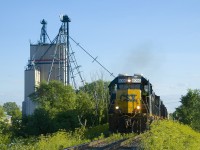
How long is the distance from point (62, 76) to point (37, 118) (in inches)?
1597

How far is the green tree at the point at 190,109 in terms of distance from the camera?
3744cm

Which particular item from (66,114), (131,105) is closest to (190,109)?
(66,114)

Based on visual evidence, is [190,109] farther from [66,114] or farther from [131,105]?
[131,105]

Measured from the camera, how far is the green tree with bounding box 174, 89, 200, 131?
123ft

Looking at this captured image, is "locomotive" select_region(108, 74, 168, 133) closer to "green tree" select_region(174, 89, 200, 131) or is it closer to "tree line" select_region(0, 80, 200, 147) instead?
"tree line" select_region(0, 80, 200, 147)

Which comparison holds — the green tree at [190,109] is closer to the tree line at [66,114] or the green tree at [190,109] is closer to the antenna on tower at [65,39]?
the tree line at [66,114]

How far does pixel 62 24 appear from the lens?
75.6m

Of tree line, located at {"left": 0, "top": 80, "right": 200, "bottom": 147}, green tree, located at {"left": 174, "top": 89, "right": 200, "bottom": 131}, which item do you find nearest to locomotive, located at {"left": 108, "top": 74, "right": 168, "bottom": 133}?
tree line, located at {"left": 0, "top": 80, "right": 200, "bottom": 147}

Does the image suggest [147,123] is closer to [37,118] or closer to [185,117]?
[37,118]

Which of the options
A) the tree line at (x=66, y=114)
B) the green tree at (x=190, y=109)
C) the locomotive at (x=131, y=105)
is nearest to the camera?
the locomotive at (x=131, y=105)

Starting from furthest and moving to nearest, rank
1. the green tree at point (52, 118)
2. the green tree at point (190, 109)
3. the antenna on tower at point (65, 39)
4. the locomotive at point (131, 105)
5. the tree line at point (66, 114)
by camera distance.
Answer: the antenna on tower at point (65, 39) → the green tree at point (190, 109) → the tree line at point (66, 114) → the green tree at point (52, 118) → the locomotive at point (131, 105)

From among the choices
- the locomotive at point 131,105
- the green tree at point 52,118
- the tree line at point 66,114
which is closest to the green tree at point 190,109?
the tree line at point 66,114

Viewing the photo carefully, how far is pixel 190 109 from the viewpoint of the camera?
38156 millimetres

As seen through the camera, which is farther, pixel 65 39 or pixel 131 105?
pixel 65 39
